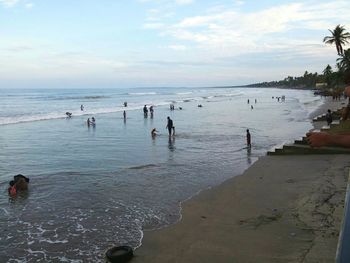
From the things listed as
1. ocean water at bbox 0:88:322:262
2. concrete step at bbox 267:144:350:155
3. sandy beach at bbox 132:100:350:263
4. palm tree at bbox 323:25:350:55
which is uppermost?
palm tree at bbox 323:25:350:55

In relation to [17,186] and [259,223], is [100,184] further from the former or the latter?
[259,223]

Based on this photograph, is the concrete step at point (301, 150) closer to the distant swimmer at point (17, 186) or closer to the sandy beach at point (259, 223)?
the sandy beach at point (259, 223)

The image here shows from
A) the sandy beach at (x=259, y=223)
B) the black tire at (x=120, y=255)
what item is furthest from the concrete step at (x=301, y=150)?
the black tire at (x=120, y=255)

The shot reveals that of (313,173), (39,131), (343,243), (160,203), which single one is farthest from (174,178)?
(39,131)

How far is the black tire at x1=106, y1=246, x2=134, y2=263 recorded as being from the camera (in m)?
8.02

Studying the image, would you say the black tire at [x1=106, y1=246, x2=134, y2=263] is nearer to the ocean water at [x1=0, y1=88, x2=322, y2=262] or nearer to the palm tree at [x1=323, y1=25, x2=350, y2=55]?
the ocean water at [x1=0, y1=88, x2=322, y2=262]

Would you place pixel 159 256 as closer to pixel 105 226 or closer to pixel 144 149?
pixel 105 226

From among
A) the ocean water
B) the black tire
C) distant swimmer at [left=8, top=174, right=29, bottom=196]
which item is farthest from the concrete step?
the black tire

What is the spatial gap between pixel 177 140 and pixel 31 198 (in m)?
15.9

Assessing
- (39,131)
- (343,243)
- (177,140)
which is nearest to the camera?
(343,243)

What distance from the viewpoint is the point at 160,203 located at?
12523 mm

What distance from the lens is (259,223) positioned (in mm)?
9992

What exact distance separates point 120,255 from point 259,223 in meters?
3.69

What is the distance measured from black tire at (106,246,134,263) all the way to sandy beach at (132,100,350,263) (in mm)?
198
